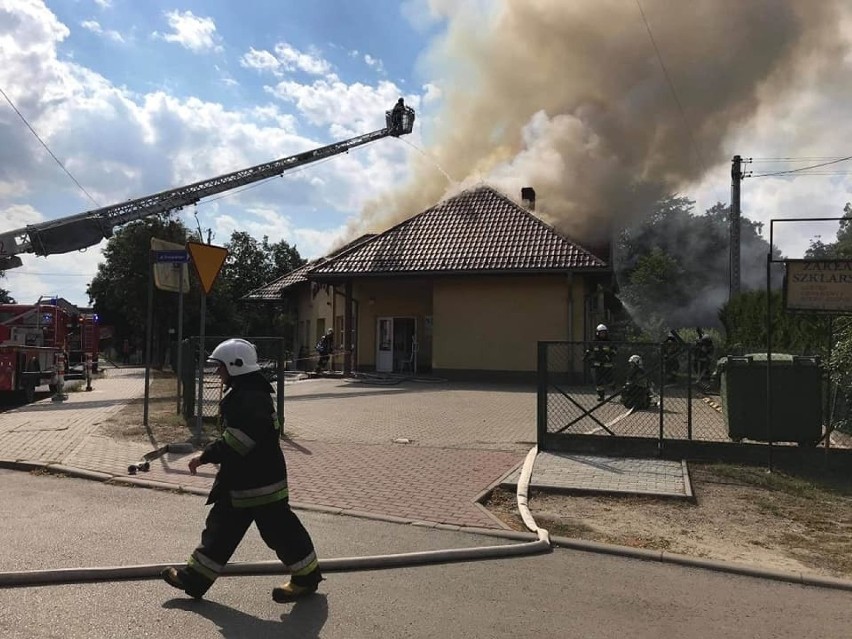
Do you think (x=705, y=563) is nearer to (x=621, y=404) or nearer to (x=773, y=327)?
(x=621, y=404)

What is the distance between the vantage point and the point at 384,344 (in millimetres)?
24016

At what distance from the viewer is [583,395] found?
8.81m

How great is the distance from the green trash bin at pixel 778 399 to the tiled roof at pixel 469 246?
11727 mm

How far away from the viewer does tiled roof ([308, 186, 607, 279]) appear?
67.7 feet

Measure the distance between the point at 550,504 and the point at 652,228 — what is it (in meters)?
56.6

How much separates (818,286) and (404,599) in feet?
19.1

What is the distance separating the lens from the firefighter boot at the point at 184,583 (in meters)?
4.01

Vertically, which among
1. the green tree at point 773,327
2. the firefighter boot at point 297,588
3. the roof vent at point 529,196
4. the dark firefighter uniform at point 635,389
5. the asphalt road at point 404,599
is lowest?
the asphalt road at point 404,599

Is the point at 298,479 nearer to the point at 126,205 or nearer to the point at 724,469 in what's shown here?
the point at 724,469

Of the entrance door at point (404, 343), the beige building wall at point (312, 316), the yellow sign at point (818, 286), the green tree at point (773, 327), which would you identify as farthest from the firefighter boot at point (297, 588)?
the beige building wall at point (312, 316)

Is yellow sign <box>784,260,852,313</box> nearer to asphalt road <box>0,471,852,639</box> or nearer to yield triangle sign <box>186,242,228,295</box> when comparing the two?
asphalt road <box>0,471,852,639</box>

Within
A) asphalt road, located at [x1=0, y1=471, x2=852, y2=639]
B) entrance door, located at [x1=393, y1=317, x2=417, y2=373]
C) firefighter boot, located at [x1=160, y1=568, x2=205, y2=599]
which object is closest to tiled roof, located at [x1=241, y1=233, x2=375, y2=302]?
entrance door, located at [x1=393, y1=317, x2=417, y2=373]

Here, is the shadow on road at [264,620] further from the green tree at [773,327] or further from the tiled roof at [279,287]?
the tiled roof at [279,287]

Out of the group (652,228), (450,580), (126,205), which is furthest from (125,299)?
(652,228)
